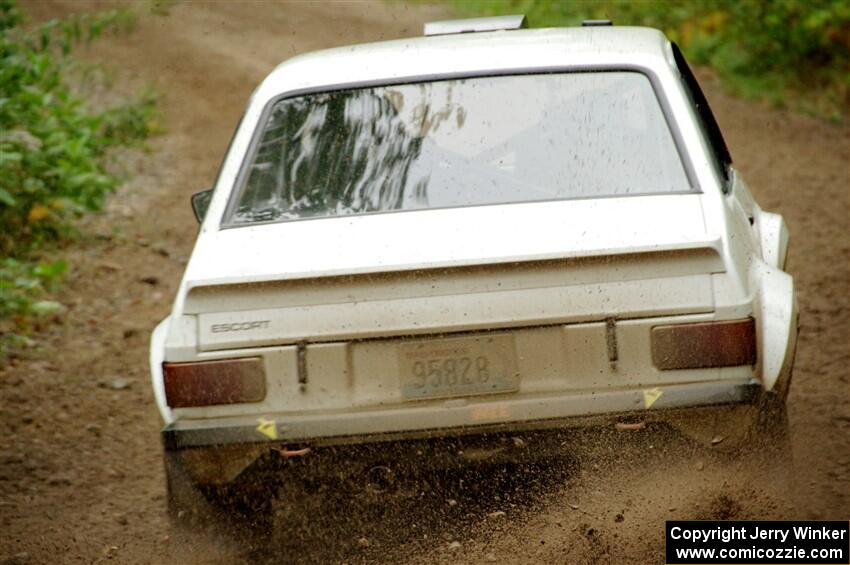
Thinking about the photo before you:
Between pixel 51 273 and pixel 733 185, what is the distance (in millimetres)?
4290

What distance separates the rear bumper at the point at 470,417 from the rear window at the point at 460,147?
71cm

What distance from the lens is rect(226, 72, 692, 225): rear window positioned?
3.87m

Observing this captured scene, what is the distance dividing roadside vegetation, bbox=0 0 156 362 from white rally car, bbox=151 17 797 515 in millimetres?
3407

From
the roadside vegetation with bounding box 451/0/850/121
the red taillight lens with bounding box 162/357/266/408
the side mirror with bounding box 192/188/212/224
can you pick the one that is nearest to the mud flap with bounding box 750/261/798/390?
the red taillight lens with bounding box 162/357/266/408

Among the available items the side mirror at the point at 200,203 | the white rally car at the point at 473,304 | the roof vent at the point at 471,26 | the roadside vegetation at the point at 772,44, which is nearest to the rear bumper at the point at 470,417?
the white rally car at the point at 473,304

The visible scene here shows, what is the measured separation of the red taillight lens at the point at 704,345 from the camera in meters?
3.41

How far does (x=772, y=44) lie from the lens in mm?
15961

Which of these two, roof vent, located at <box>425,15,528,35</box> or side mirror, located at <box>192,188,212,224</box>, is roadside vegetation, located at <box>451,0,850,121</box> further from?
side mirror, located at <box>192,188,212,224</box>

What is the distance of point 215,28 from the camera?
1983 centimetres

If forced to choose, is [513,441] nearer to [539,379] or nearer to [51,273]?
[539,379]

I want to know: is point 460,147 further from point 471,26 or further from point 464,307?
point 471,26

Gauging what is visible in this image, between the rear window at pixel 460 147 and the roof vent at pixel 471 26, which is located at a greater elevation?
the roof vent at pixel 471 26

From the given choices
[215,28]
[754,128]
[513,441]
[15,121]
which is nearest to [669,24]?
[754,128]

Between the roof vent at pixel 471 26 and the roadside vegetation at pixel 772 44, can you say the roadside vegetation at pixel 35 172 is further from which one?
the roadside vegetation at pixel 772 44
